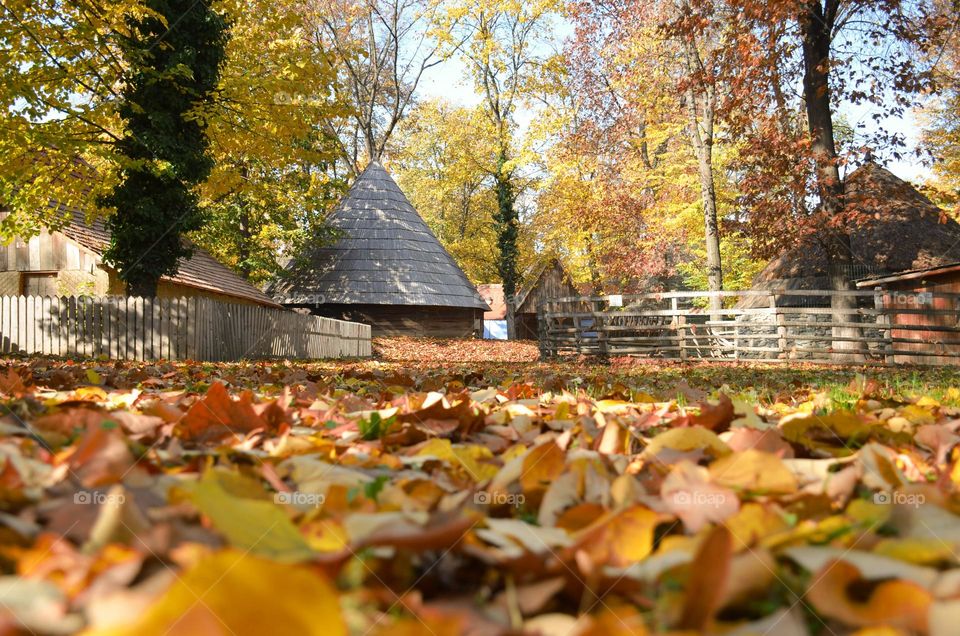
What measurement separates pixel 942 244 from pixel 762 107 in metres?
12.4

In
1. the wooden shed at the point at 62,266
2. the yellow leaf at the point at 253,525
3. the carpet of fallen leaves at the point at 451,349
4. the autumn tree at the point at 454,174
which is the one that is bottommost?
the carpet of fallen leaves at the point at 451,349

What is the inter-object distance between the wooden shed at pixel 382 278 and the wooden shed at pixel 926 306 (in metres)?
14.1

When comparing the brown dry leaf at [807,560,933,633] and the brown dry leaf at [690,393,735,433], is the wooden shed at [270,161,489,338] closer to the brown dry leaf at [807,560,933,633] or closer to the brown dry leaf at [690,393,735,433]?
the brown dry leaf at [690,393,735,433]

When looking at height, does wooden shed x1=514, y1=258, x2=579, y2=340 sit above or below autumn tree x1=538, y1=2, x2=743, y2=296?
below

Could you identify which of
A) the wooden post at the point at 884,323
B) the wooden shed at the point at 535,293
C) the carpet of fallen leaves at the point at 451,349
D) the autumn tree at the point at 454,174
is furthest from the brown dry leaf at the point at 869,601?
the wooden shed at the point at 535,293

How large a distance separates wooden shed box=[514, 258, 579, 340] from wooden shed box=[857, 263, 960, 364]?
2246cm

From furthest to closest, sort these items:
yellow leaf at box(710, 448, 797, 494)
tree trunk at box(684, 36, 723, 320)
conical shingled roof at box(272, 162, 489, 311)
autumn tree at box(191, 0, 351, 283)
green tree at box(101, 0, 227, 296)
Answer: conical shingled roof at box(272, 162, 489, 311) → tree trunk at box(684, 36, 723, 320) → autumn tree at box(191, 0, 351, 283) → green tree at box(101, 0, 227, 296) → yellow leaf at box(710, 448, 797, 494)

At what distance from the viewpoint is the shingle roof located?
58.6ft

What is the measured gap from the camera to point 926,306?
61.3 ft

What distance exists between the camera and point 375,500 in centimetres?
122

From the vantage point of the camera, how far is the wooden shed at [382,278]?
84.4ft

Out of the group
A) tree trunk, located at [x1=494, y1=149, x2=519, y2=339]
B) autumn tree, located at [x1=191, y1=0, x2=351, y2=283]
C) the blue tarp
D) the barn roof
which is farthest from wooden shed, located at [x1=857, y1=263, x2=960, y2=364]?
the blue tarp

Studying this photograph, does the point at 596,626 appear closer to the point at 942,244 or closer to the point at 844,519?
the point at 844,519

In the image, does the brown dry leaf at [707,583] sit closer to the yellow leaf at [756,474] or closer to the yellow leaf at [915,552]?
the yellow leaf at [915,552]
